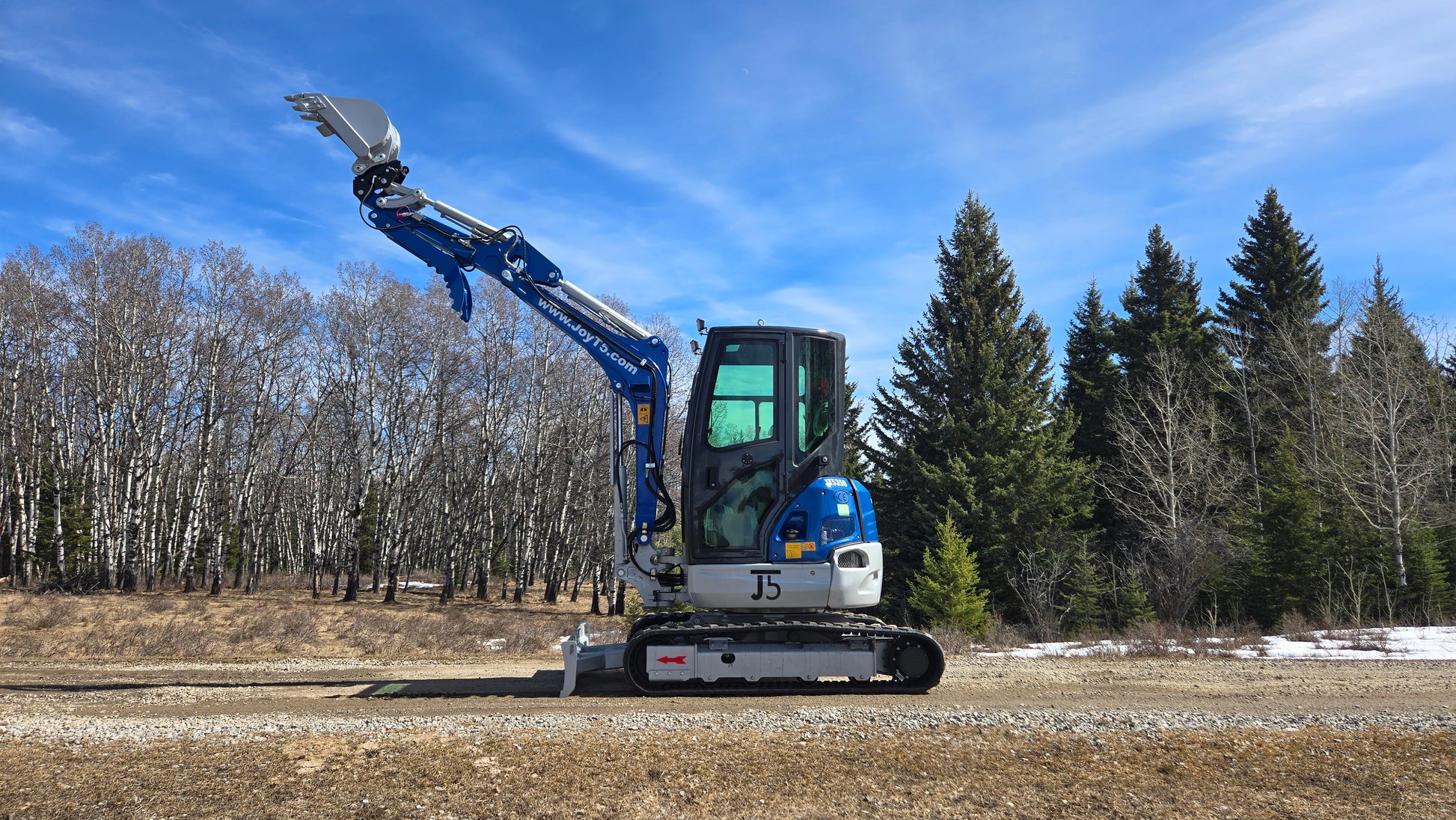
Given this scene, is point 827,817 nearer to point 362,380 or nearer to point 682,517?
point 682,517

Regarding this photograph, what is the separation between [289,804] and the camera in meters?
5.21

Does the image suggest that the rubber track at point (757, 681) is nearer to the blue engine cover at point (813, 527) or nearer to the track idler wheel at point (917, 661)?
the track idler wheel at point (917, 661)

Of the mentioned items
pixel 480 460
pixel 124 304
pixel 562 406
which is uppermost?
pixel 124 304

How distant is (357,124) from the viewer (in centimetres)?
929

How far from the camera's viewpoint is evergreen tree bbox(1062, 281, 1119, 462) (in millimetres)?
32938

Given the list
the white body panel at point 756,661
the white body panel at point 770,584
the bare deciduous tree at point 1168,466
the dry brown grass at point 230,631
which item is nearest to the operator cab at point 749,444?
the white body panel at point 770,584

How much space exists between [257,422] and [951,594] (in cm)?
2515

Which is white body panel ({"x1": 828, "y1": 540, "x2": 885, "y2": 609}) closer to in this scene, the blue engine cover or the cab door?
the blue engine cover

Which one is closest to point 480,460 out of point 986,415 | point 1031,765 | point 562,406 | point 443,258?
point 562,406

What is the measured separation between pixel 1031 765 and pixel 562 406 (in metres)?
26.8

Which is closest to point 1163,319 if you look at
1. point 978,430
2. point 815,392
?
point 978,430

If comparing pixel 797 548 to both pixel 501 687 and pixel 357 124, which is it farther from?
pixel 357 124

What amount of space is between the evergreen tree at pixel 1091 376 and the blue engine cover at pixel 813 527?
81.2 feet

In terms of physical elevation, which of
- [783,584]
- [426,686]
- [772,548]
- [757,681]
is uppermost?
[772,548]
